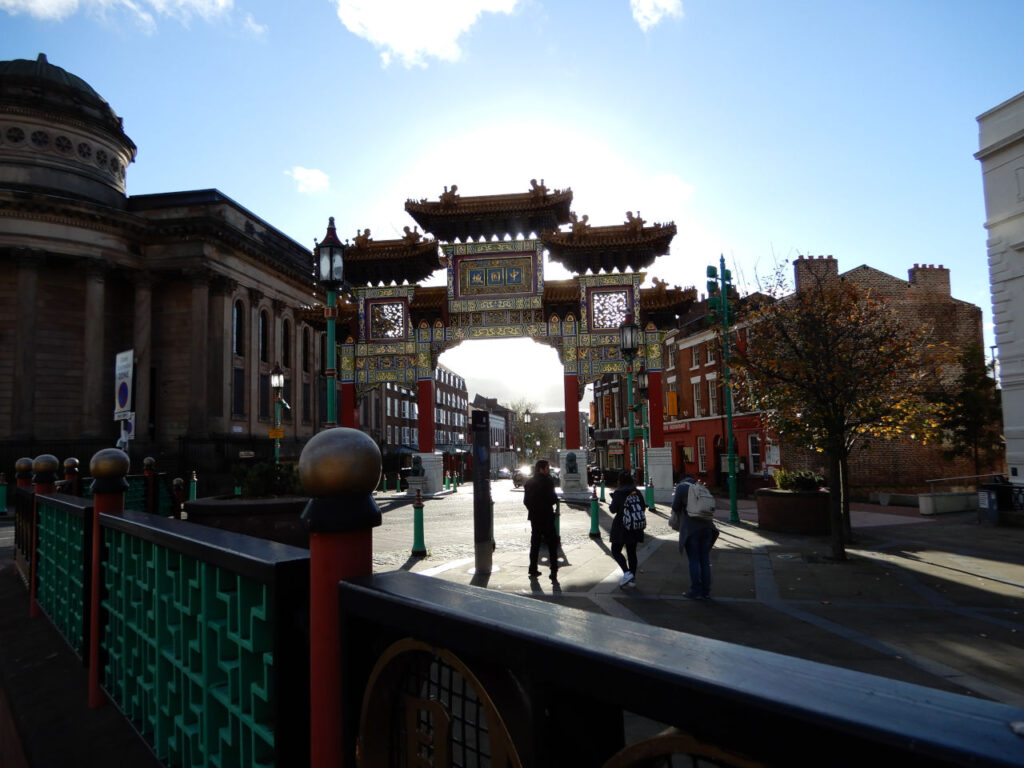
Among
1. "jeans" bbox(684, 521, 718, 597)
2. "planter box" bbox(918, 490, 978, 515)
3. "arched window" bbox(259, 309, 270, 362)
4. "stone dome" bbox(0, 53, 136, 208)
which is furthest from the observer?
"arched window" bbox(259, 309, 270, 362)

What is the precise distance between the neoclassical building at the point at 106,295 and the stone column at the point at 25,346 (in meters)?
0.06

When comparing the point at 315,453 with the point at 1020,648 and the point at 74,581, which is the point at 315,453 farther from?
the point at 1020,648

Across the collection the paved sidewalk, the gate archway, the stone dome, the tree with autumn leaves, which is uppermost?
the stone dome

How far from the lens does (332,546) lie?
5.35ft

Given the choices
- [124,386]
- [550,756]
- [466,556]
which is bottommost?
[466,556]

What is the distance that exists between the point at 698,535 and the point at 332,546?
715cm

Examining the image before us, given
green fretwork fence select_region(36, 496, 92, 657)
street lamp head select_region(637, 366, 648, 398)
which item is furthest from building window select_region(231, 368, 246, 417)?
green fretwork fence select_region(36, 496, 92, 657)

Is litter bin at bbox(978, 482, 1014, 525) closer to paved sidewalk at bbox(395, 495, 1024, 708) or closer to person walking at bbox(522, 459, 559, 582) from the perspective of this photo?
paved sidewalk at bbox(395, 495, 1024, 708)

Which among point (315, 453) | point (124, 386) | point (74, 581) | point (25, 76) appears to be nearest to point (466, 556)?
point (124, 386)

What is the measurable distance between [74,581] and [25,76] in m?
38.8

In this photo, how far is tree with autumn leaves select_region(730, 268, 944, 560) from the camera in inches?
435

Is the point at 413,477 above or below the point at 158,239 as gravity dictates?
below

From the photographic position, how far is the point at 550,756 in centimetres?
111

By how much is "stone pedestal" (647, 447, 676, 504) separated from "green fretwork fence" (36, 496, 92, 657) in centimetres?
2049
